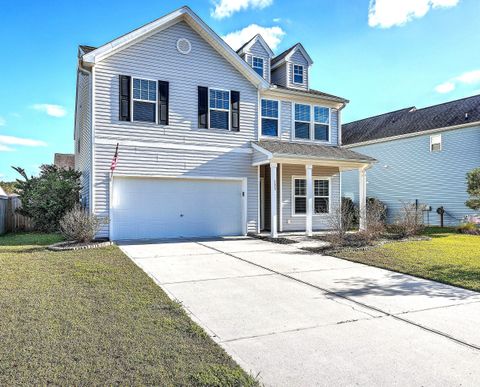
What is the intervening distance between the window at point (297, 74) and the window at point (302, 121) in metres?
1.51

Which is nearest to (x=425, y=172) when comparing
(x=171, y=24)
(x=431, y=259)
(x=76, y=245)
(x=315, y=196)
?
(x=315, y=196)

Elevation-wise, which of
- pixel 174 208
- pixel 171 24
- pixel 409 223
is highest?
pixel 171 24

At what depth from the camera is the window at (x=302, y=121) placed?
15.7 m

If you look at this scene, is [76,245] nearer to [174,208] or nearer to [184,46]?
[174,208]

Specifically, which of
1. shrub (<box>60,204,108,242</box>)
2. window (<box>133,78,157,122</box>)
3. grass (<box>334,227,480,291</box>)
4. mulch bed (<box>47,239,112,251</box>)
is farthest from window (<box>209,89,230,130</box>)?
grass (<box>334,227,480,291</box>)

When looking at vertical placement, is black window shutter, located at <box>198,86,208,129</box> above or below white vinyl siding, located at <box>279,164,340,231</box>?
above

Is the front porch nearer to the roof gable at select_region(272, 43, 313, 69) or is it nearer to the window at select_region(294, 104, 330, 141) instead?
the window at select_region(294, 104, 330, 141)

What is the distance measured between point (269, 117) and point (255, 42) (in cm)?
344

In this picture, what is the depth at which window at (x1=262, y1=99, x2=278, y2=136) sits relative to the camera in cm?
1508

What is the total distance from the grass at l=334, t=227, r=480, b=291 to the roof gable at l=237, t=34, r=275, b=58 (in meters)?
9.62

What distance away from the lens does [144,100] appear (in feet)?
41.5

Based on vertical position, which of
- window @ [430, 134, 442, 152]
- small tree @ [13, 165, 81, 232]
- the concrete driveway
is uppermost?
window @ [430, 134, 442, 152]

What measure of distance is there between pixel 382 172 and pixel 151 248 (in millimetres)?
17800

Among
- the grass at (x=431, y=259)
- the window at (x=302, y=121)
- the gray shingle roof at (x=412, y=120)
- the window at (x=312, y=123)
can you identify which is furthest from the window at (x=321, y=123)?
the gray shingle roof at (x=412, y=120)
